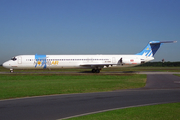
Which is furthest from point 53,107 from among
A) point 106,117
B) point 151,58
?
point 151,58

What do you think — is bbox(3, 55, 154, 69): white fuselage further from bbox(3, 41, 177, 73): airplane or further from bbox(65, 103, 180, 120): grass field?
bbox(65, 103, 180, 120): grass field

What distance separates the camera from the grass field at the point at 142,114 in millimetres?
8164

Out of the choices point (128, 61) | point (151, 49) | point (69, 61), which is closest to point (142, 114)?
point (69, 61)

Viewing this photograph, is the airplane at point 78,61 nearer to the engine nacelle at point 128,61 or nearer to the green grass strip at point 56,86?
the engine nacelle at point 128,61

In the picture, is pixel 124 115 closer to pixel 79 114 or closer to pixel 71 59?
pixel 79 114

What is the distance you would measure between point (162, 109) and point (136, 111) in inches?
50.3

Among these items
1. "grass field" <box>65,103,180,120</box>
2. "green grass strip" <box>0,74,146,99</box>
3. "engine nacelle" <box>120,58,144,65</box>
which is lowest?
"grass field" <box>65,103,180,120</box>

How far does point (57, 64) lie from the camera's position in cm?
4006

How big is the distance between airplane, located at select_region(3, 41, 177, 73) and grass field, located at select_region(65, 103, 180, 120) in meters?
29.7

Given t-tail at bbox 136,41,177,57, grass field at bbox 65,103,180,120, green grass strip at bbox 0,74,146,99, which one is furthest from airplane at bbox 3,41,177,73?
grass field at bbox 65,103,180,120

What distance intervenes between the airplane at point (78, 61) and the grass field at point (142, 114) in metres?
29.7

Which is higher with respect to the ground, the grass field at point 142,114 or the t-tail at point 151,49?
the t-tail at point 151,49

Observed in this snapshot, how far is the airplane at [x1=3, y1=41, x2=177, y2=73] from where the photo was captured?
1559 inches

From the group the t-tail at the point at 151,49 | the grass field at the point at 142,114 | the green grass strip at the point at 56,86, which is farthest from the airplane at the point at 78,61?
the grass field at the point at 142,114
